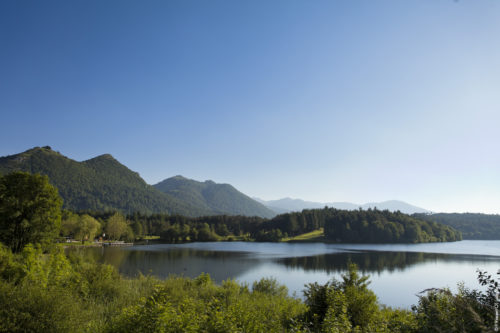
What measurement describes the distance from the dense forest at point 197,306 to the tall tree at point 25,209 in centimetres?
1697

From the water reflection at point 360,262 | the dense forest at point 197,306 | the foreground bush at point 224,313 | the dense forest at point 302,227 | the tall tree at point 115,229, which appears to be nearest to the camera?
the foreground bush at point 224,313

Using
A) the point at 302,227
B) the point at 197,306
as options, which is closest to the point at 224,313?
the point at 197,306

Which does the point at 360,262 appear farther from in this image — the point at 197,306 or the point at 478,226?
the point at 478,226

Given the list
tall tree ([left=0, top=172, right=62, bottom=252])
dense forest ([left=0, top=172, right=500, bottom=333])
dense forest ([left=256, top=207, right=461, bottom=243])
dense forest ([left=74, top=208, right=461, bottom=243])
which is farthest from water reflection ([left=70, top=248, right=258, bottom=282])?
dense forest ([left=256, top=207, right=461, bottom=243])

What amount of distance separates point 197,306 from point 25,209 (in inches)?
1321

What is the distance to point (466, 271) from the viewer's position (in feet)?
153

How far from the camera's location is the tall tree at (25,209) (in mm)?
31484

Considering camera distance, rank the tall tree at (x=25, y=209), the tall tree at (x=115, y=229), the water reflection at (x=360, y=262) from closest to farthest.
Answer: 1. the tall tree at (x=25, y=209)
2. the water reflection at (x=360, y=262)
3. the tall tree at (x=115, y=229)

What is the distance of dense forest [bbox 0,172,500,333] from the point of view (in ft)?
19.3

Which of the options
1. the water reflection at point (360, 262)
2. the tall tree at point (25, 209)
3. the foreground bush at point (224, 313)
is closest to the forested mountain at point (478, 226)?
the water reflection at point (360, 262)

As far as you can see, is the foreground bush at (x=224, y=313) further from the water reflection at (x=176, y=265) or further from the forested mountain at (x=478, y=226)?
the forested mountain at (x=478, y=226)

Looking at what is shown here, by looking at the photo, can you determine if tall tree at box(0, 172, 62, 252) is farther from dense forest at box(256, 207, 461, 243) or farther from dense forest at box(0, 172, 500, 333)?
dense forest at box(256, 207, 461, 243)

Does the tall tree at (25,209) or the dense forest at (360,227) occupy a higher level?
the tall tree at (25,209)

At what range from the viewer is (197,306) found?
28.5 feet
